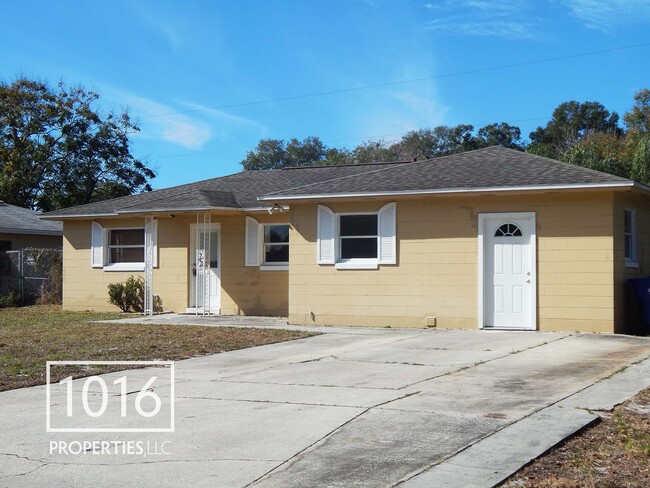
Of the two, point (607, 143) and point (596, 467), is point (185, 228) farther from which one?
point (607, 143)

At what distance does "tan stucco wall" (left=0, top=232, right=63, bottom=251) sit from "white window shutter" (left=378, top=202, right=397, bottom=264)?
17.7 m

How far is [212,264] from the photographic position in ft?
68.7

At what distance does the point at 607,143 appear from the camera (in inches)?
1599

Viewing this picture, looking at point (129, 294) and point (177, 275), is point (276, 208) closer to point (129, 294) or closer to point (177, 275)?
point (177, 275)

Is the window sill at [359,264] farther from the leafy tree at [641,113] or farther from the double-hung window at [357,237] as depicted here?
the leafy tree at [641,113]

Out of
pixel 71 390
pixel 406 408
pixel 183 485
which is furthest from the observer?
pixel 71 390

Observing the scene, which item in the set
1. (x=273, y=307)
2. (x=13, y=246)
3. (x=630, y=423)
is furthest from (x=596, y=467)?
(x=13, y=246)

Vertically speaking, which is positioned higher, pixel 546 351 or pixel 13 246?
pixel 13 246

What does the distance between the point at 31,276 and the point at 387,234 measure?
601 inches

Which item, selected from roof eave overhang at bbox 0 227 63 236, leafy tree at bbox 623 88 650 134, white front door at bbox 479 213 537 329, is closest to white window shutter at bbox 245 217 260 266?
white front door at bbox 479 213 537 329

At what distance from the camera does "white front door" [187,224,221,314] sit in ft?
68.3

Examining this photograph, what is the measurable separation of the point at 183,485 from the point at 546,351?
320 inches

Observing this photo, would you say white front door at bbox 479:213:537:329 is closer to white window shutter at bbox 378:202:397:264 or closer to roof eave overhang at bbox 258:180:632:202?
roof eave overhang at bbox 258:180:632:202

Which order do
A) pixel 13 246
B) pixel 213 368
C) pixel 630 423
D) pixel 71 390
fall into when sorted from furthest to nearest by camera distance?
1. pixel 13 246
2. pixel 213 368
3. pixel 71 390
4. pixel 630 423
